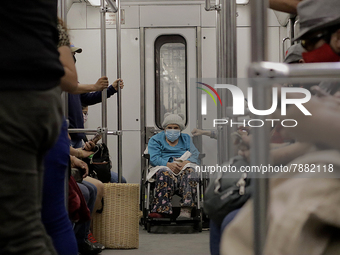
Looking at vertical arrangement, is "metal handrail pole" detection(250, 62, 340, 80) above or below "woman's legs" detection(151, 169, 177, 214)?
above

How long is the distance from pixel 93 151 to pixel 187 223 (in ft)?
5.84

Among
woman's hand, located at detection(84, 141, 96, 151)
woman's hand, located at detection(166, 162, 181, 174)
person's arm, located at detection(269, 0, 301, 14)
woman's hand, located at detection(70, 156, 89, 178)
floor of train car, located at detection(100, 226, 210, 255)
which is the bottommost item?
floor of train car, located at detection(100, 226, 210, 255)

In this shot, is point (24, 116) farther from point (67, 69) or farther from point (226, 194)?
point (226, 194)

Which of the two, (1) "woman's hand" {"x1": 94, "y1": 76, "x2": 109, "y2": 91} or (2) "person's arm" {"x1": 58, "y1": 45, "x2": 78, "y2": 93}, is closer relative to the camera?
(2) "person's arm" {"x1": 58, "y1": 45, "x2": 78, "y2": 93}

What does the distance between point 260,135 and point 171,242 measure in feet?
9.87

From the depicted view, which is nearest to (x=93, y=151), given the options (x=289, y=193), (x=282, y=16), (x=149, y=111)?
(x=149, y=111)

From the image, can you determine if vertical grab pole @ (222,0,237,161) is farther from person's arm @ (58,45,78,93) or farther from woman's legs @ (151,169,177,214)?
woman's legs @ (151,169,177,214)

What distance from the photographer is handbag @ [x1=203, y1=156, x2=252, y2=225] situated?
1.27 meters

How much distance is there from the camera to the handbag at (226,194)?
1.27 metres

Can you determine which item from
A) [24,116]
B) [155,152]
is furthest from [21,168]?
[155,152]

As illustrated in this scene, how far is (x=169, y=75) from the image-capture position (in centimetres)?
511

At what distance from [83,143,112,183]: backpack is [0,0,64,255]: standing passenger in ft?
7.21

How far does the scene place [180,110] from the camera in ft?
16.7

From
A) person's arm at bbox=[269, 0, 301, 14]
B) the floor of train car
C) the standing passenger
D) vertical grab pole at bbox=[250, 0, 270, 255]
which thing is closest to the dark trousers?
the standing passenger
